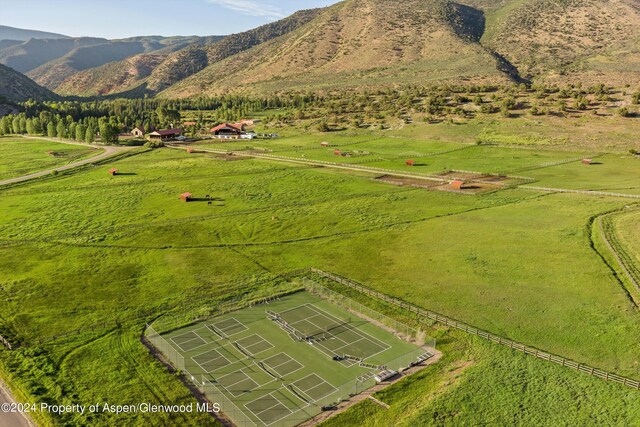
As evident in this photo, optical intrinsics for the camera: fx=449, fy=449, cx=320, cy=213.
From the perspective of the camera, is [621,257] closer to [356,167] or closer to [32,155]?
[356,167]

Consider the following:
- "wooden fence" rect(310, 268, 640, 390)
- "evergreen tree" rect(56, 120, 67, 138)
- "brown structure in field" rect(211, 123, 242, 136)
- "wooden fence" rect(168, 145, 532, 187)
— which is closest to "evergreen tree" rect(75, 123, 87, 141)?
"evergreen tree" rect(56, 120, 67, 138)

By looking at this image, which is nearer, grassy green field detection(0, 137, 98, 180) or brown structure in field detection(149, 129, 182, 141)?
grassy green field detection(0, 137, 98, 180)

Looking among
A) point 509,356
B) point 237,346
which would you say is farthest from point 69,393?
point 509,356

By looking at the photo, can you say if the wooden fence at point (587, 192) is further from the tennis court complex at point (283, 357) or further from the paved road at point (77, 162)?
the paved road at point (77, 162)

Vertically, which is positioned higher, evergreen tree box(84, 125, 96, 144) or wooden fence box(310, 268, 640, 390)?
evergreen tree box(84, 125, 96, 144)

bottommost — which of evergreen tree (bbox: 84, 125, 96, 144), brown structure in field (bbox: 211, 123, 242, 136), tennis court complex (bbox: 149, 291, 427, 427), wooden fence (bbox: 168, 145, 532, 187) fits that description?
tennis court complex (bbox: 149, 291, 427, 427)

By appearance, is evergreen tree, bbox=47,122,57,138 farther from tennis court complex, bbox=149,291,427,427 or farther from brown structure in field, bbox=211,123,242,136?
tennis court complex, bbox=149,291,427,427

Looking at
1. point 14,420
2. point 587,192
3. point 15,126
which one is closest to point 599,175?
point 587,192
